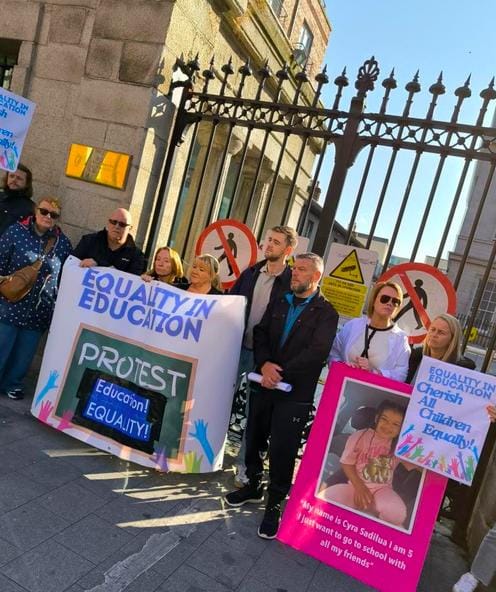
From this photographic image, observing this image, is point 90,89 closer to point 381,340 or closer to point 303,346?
point 303,346

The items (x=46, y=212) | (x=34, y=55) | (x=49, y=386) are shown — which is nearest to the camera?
(x=49, y=386)

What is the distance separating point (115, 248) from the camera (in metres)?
4.22

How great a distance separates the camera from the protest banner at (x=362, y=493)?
281 centimetres

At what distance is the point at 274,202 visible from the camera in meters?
10.4

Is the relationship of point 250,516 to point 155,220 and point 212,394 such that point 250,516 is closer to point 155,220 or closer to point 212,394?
point 212,394

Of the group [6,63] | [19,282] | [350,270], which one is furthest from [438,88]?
[6,63]

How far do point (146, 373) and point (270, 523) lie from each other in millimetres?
1349

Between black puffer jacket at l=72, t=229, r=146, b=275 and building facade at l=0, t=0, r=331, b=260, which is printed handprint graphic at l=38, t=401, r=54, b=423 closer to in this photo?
black puffer jacket at l=72, t=229, r=146, b=275

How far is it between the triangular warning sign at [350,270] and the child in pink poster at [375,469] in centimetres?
142

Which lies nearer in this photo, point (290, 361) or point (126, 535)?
point (126, 535)

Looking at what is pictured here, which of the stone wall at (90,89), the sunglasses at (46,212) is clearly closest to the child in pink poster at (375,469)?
the sunglasses at (46,212)

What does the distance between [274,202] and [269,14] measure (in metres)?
4.29

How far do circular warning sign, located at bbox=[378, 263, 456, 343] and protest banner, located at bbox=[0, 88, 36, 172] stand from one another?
131 inches

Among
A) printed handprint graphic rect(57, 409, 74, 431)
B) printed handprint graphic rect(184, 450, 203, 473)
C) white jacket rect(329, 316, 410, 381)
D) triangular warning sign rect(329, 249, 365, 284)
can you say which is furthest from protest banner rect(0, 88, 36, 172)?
white jacket rect(329, 316, 410, 381)
